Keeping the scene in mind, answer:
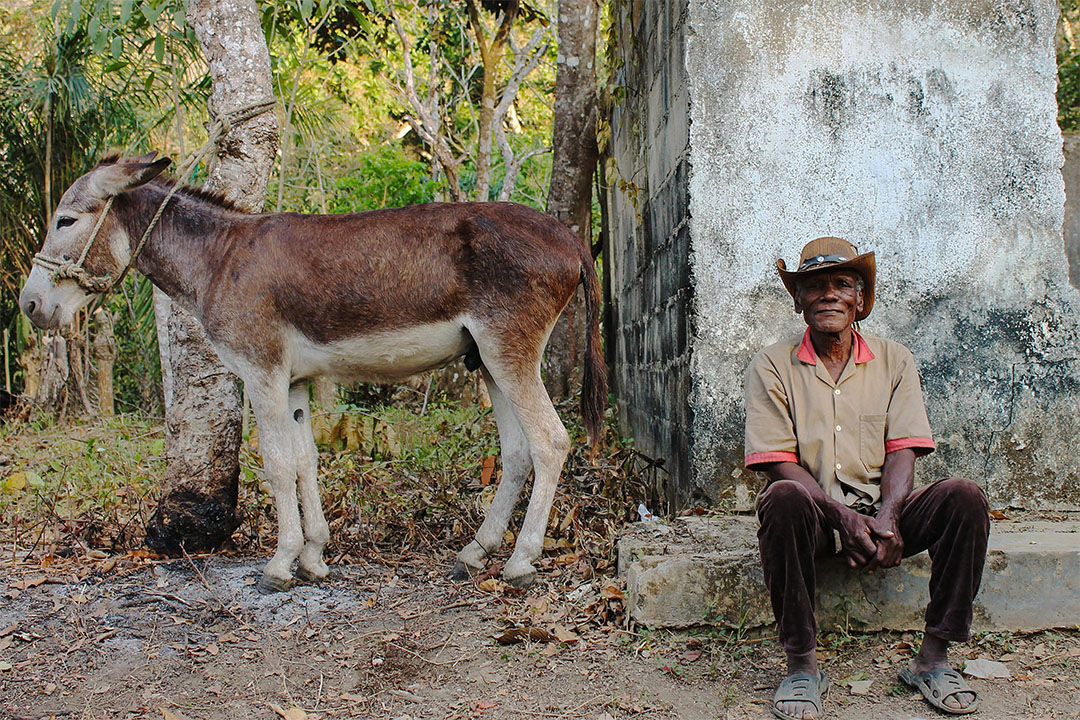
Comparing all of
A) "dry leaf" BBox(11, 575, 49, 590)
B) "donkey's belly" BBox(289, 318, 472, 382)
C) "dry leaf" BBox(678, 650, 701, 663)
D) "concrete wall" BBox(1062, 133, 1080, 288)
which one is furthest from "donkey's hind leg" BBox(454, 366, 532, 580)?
"concrete wall" BBox(1062, 133, 1080, 288)

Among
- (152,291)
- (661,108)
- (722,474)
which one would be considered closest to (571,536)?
(722,474)

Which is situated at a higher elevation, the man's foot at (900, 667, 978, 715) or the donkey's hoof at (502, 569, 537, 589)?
the donkey's hoof at (502, 569, 537, 589)

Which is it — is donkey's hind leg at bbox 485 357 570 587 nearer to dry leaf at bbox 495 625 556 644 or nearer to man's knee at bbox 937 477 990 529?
dry leaf at bbox 495 625 556 644

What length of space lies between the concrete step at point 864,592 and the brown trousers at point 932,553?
49cm

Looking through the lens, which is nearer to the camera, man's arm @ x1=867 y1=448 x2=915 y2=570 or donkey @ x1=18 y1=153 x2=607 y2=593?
man's arm @ x1=867 y1=448 x2=915 y2=570

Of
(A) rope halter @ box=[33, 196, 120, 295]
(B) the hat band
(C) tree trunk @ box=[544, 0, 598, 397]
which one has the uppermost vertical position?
(C) tree trunk @ box=[544, 0, 598, 397]

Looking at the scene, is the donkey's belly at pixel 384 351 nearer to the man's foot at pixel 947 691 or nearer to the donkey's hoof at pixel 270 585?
the donkey's hoof at pixel 270 585

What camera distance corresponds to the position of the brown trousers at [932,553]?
2.88 m

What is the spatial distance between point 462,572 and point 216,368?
1732 millimetres

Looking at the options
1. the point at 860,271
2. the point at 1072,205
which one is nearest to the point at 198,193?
the point at 860,271

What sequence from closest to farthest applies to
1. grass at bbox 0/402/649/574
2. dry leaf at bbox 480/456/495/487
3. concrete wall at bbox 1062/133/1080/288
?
grass at bbox 0/402/649/574
concrete wall at bbox 1062/133/1080/288
dry leaf at bbox 480/456/495/487

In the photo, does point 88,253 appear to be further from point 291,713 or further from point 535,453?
point 291,713

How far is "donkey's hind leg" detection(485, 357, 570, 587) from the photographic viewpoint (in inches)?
161

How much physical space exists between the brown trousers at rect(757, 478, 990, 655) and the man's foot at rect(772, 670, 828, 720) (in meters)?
0.09
